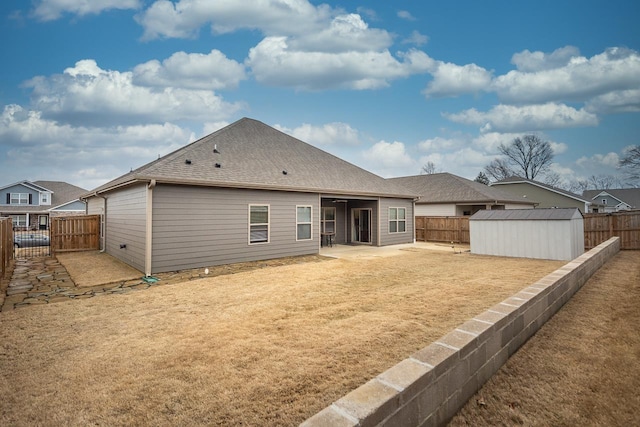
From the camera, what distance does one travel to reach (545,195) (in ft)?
84.2

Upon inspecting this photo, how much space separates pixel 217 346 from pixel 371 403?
261cm

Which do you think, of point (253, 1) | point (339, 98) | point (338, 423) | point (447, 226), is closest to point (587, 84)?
point (447, 226)

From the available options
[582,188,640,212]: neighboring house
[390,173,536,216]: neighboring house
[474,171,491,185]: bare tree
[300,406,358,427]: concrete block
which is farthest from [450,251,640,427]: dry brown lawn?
[582,188,640,212]: neighboring house

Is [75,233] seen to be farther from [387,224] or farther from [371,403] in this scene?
[371,403]

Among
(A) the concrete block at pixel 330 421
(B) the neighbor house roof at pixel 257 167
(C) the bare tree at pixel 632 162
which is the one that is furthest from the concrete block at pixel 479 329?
(C) the bare tree at pixel 632 162

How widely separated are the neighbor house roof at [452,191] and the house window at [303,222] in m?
8.68

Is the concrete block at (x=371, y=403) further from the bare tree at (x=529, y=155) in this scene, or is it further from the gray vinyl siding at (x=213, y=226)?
the bare tree at (x=529, y=155)

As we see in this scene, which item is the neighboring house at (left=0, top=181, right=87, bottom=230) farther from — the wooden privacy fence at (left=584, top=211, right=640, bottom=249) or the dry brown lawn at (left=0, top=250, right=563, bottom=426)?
the wooden privacy fence at (left=584, top=211, right=640, bottom=249)

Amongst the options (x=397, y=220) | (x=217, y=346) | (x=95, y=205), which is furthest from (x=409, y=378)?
(x=95, y=205)

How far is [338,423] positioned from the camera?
155cm

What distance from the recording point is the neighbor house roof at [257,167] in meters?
9.12

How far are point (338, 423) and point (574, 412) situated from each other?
221cm

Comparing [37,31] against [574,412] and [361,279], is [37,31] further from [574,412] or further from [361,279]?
[574,412]

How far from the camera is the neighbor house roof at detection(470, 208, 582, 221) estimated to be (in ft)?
34.6
